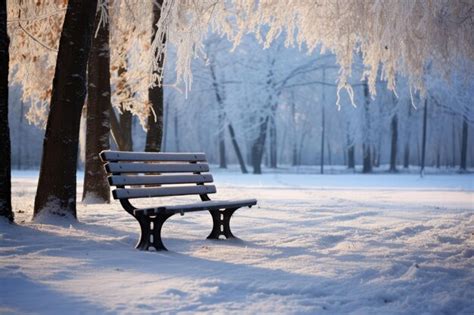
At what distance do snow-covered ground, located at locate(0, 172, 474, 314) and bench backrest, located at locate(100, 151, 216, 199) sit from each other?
60 centimetres

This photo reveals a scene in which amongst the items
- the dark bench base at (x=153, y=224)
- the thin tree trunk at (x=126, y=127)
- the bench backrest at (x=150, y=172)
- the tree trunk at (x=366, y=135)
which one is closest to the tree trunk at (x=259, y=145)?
the tree trunk at (x=366, y=135)

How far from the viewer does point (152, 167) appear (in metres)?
5.78

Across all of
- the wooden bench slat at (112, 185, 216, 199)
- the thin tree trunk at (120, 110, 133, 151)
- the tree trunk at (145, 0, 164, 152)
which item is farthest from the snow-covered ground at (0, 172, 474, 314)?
the thin tree trunk at (120, 110, 133, 151)

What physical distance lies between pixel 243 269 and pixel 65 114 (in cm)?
346

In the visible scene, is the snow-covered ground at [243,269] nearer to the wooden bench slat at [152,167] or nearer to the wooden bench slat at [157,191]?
the wooden bench slat at [157,191]

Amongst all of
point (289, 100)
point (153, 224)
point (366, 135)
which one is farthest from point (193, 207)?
point (289, 100)

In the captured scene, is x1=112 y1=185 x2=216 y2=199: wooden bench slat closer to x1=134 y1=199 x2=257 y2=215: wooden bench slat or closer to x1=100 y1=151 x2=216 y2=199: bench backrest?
x1=100 y1=151 x2=216 y2=199: bench backrest

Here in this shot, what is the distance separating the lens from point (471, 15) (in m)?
6.38

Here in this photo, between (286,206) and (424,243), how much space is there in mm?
4572

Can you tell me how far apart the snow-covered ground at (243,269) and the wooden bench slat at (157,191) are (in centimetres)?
57

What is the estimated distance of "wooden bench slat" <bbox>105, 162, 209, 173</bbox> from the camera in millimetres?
5272

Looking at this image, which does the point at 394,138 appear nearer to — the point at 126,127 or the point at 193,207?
the point at 126,127

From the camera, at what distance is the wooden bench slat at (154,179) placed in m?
5.20

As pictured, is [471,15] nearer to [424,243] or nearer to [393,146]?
[424,243]
